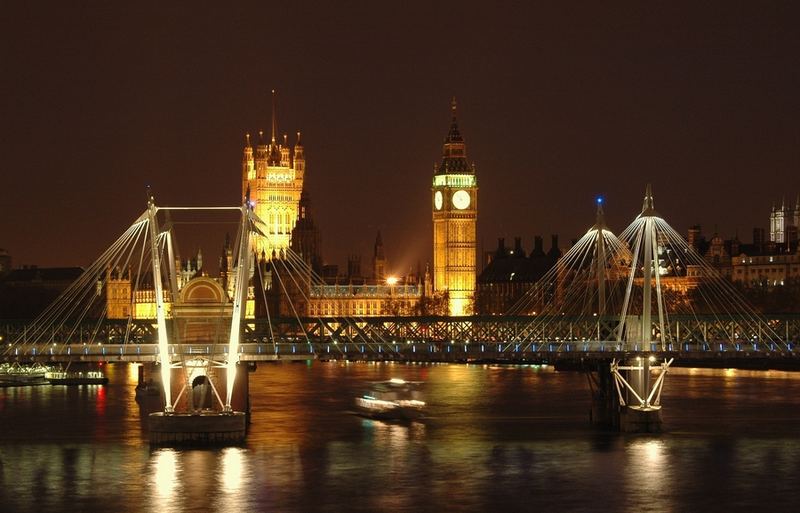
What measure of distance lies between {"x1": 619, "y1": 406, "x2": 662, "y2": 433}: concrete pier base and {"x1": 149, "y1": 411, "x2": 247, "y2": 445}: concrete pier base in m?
12.8

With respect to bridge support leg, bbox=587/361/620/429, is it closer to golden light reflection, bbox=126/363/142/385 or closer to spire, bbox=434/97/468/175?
golden light reflection, bbox=126/363/142/385

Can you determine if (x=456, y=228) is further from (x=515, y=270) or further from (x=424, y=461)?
(x=424, y=461)

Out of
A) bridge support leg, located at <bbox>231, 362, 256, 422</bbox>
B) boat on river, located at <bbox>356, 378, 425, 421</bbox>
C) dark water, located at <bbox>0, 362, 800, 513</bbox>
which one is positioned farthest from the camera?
boat on river, located at <bbox>356, 378, 425, 421</bbox>

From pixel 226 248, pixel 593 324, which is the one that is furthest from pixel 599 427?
pixel 226 248

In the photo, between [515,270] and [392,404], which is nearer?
[392,404]

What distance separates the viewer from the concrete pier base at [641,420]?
67.4 m

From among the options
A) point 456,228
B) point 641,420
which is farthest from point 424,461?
point 456,228

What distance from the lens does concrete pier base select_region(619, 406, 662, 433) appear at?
2653 inches

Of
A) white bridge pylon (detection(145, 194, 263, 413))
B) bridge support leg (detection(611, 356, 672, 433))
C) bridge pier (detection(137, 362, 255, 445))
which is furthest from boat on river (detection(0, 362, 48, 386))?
bridge support leg (detection(611, 356, 672, 433))

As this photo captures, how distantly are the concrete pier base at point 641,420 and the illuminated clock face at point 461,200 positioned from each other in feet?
351

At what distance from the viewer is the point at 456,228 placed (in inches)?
6880

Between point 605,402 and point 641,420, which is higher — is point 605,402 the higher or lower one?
the higher one

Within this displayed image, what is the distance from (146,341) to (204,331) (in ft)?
92.9

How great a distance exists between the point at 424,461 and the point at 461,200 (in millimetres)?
113432
